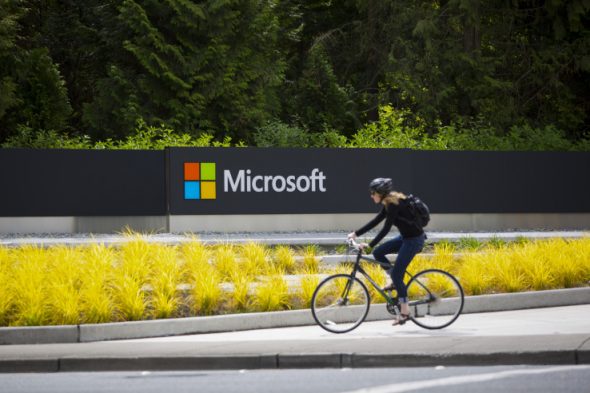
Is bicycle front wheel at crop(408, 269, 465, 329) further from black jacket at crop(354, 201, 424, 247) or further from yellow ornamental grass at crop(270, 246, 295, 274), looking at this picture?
yellow ornamental grass at crop(270, 246, 295, 274)

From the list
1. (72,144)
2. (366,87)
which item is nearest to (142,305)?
(72,144)

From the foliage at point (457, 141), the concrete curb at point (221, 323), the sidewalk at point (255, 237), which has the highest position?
the foliage at point (457, 141)

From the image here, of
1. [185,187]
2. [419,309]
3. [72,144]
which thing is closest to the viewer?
[419,309]

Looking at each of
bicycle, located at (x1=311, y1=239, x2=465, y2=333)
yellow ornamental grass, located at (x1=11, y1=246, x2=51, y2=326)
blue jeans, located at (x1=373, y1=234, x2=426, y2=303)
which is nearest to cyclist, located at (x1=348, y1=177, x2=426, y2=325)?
blue jeans, located at (x1=373, y1=234, x2=426, y2=303)

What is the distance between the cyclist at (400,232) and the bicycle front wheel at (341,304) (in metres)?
0.37

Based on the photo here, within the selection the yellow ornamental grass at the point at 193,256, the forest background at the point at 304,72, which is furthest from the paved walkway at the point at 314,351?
the forest background at the point at 304,72

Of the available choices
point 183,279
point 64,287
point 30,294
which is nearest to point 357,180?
point 183,279

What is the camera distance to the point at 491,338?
10945 mm

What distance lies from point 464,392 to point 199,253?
23.7 ft

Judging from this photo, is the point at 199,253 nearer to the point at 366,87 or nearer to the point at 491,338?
the point at 491,338

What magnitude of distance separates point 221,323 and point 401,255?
228 cm

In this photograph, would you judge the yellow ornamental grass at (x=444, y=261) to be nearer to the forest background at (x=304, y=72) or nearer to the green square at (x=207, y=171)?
the green square at (x=207, y=171)

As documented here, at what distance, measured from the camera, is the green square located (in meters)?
24.2

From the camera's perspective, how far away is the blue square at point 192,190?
24125 millimetres
